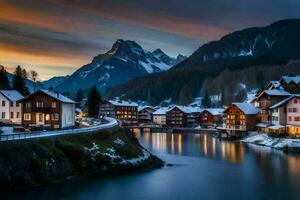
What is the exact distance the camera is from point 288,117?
4171 inches

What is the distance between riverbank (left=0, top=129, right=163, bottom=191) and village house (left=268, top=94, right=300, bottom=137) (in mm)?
49145

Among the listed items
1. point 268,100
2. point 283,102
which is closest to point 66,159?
point 283,102

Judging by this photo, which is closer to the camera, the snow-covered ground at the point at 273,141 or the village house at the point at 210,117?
the snow-covered ground at the point at 273,141

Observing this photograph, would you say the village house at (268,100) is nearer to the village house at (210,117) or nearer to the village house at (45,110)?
the village house at (45,110)

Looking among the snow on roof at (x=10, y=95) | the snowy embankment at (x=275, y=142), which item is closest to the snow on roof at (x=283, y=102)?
the snowy embankment at (x=275, y=142)

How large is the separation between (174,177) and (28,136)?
18.8 m

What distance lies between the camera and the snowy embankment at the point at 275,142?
89.3 metres

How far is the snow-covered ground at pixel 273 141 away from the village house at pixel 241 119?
664 cm

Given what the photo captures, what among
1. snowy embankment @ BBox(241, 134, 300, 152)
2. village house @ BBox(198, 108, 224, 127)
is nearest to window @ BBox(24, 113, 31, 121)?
snowy embankment @ BBox(241, 134, 300, 152)

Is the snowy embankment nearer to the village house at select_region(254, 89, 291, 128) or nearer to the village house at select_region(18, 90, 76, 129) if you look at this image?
the village house at select_region(254, 89, 291, 128)

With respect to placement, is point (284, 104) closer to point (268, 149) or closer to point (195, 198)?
point (268, 149)

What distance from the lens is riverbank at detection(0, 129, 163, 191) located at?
141 ft

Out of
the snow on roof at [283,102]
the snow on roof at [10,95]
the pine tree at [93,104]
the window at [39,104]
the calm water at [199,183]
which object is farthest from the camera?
the pine tree at [93,104]

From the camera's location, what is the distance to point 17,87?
118m
